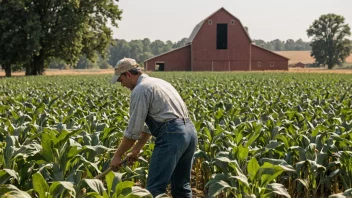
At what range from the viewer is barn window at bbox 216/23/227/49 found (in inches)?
2518

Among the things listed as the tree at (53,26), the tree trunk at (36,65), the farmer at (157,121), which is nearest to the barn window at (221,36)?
the tree at (53,26)

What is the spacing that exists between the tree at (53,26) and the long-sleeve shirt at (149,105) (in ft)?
134

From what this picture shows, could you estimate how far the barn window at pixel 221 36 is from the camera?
63969 millimetres

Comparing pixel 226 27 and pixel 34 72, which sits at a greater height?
pixel 226 27

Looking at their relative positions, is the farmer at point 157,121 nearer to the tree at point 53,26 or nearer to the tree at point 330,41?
the tree at point 53,26

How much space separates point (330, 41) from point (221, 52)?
39829mm

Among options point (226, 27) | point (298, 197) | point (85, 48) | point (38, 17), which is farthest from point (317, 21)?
point (298, 197)

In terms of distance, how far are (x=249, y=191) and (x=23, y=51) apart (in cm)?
4361

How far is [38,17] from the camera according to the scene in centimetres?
4550

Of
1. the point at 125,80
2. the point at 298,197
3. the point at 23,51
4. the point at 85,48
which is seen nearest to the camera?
the point at 125,80

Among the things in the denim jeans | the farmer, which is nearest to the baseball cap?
the farmer

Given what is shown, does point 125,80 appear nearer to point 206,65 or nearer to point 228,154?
point 228,154

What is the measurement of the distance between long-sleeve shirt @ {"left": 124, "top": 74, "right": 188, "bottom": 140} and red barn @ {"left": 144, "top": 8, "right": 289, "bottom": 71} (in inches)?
2313

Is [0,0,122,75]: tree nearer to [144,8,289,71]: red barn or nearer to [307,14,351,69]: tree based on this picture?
[144,8,289,71]: red barn
